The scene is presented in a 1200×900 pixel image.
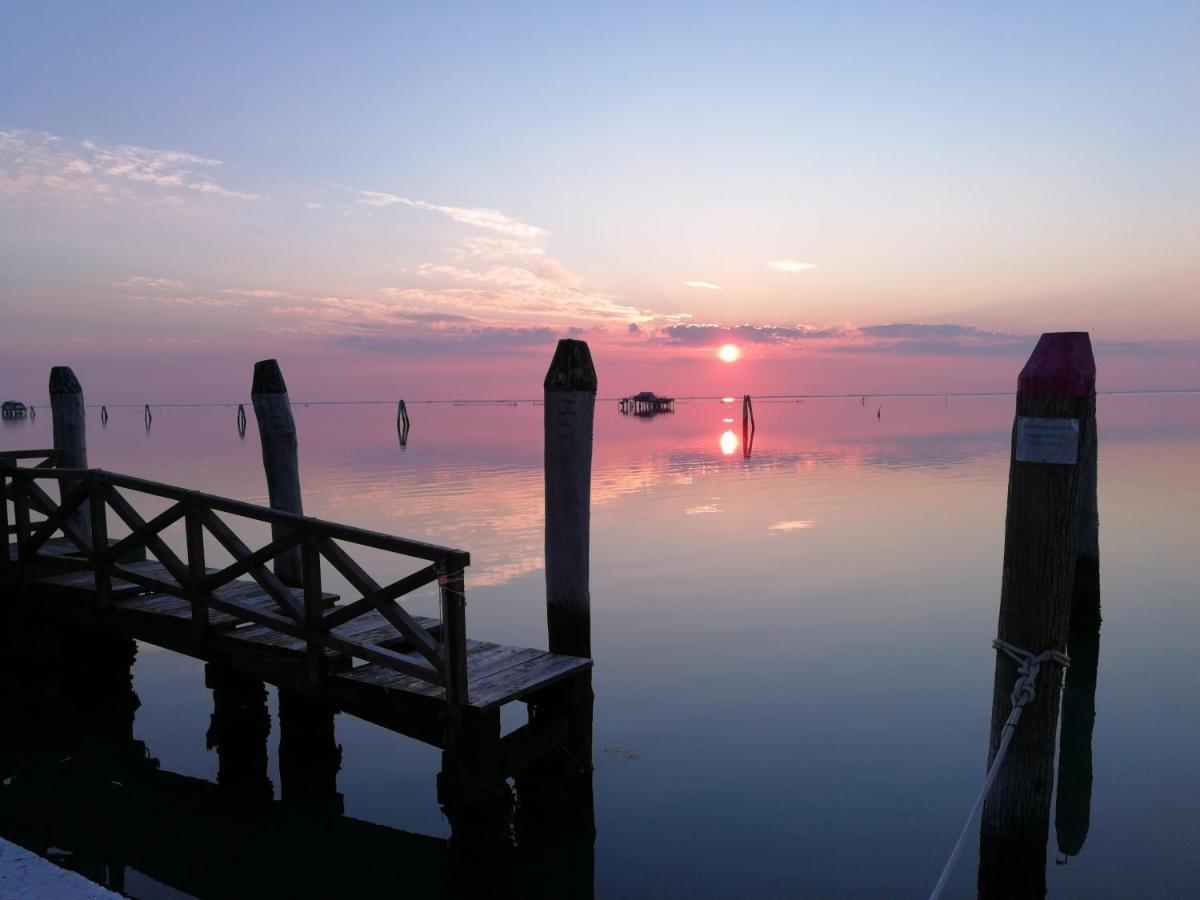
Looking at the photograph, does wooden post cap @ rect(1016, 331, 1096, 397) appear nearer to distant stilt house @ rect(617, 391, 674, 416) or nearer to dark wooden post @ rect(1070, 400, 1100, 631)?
dark wooden post @ rect(1070, 400, 1100, 631)

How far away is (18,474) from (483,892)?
793 cm

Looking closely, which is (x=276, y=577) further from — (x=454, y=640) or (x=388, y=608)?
(x=454, y=640)

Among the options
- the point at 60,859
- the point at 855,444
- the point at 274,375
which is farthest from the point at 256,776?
the point at 855,444

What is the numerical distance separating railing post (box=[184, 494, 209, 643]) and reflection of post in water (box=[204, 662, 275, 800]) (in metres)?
0.48

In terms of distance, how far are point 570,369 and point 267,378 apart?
4763 mm

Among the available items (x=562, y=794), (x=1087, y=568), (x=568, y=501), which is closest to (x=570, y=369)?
(x=568, y=501)

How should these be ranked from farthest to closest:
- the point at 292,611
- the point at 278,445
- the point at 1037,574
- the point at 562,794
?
the point at 278,445 < the point at 562,794 < the point at 292,611 < the point at 1037,574

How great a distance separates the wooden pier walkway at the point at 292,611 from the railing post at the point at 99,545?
0.05ft

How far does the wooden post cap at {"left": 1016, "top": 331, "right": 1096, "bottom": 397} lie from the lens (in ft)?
14.6

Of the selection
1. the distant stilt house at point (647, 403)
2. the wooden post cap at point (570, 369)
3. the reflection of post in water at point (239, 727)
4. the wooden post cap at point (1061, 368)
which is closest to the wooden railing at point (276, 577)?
the reflection of post in water at point (239, 727)

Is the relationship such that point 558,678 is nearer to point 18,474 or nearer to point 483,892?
point 483,892

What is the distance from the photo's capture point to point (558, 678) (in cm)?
674

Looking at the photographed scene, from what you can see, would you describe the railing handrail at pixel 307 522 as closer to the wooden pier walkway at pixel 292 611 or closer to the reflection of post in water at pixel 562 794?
the wooden pier walkway at pixel 292 611

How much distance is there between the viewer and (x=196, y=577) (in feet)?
25.5
